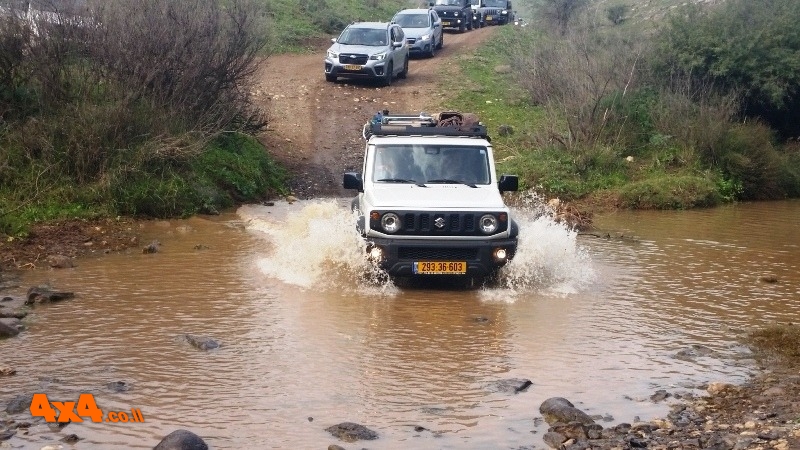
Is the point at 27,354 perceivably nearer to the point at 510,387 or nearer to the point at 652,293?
the point at 510,387

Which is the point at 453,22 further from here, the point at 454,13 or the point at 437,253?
the point at 437,253

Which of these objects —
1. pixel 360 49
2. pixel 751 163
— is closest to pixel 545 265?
pixel 751 163

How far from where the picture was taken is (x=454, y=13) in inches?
1549

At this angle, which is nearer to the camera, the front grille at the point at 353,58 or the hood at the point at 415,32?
the front grille at the point at 353,58

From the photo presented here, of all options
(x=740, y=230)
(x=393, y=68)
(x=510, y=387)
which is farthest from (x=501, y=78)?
(x=510, y=387)

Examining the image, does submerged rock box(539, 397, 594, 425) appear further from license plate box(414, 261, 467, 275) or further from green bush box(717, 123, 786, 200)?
green bush box(717, 123, 786, 200)

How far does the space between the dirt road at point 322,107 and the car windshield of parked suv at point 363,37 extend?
3.39 feet

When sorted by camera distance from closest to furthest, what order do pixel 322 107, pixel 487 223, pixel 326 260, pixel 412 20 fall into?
pixel 487 223
pixel 326 260
pixel 322 107
pixel 412 20

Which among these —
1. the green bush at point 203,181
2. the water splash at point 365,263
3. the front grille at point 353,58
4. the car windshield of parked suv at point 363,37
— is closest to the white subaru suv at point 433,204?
the water splash at point 365,263

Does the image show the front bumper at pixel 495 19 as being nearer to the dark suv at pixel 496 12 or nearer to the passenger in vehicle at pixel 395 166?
the dark suv at pixel 496 12

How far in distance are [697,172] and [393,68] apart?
953cm

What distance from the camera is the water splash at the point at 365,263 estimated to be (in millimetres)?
11883

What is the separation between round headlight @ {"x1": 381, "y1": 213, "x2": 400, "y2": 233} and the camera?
11.3 meters

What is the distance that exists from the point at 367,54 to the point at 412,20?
297 inches
